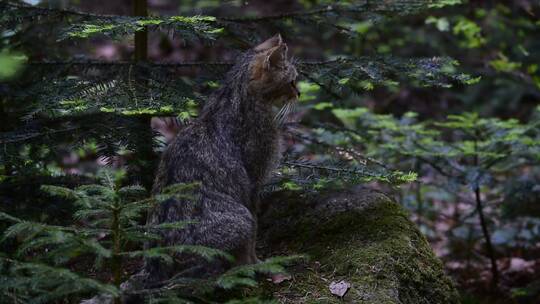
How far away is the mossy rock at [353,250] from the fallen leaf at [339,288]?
3cm

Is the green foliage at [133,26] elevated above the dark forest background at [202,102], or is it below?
above

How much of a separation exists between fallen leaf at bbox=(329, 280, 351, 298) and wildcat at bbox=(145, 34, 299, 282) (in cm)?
57

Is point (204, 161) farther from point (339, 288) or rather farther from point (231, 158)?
point (339, 288)

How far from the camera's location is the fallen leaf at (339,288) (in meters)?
4.11

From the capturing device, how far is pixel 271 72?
463 cm

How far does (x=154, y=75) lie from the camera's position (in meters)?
4.88

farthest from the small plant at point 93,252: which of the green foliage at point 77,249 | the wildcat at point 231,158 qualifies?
the wildcat at point 231,158

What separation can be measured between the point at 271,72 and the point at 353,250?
147 cm

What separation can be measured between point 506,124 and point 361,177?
260 cm

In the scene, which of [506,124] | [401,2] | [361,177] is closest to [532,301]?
[506,124]

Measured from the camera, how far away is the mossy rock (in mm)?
4219

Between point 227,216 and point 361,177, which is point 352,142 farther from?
point 227,216

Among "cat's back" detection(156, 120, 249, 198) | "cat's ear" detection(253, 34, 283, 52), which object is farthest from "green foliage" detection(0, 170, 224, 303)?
"cat's ear" detection(253, 34, 283, 52)

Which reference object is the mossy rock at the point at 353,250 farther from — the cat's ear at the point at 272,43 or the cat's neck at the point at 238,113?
the cat's ear at the point at 272,43
